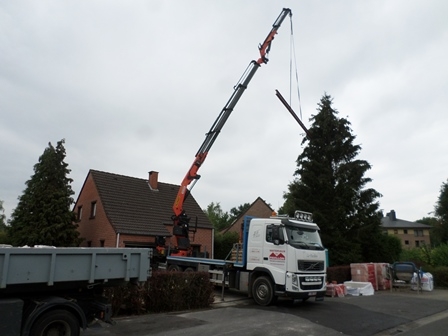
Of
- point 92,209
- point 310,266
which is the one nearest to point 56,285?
point 310,266

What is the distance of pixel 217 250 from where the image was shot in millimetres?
27719

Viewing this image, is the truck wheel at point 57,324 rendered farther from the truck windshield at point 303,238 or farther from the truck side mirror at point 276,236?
the truck windshield at point 303,238

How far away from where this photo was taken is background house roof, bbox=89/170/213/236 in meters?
21.7

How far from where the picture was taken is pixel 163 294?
10.3 metres

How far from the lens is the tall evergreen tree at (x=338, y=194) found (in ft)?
74.4

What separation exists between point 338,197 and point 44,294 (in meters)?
19.9

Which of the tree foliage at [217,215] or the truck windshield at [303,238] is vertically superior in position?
the tree foliage at [217,215]

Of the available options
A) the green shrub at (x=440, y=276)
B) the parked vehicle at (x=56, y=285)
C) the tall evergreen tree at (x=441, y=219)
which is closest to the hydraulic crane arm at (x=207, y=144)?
the parked vehicle at (x=56, y=285)

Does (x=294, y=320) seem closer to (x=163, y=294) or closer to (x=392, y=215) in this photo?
(x=163, y=294)

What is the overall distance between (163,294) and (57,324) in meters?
4.51

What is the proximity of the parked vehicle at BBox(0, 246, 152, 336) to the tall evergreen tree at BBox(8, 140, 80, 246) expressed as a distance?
48.7ft

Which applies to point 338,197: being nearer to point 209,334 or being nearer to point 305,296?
point 305,296

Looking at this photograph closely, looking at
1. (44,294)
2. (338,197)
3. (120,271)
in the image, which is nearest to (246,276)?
(120,271)

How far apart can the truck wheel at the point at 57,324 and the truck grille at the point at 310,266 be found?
7.09 m
